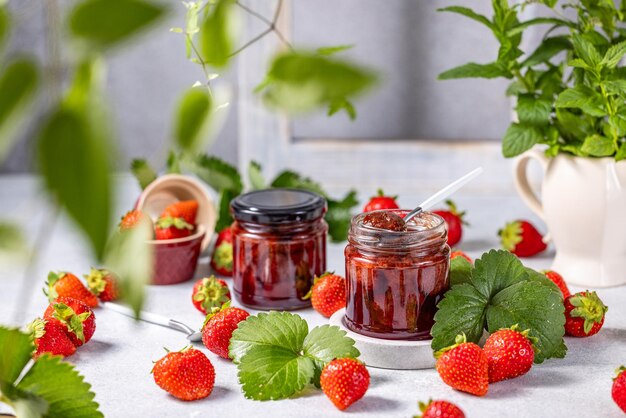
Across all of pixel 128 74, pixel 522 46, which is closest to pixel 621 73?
pixel 522 46

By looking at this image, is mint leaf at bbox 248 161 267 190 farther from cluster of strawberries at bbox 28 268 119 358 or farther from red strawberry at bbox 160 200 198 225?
cluster of strawberries at bbox 28 268 119 358

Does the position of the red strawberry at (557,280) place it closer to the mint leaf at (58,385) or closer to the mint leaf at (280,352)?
the mint leaf at (280,352)

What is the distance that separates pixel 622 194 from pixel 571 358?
0.89 ft

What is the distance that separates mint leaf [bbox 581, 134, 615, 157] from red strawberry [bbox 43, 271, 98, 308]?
2.27 feet

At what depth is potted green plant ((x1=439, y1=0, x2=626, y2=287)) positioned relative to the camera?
3.59ft

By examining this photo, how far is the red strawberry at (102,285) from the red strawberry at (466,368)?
1.64 ft

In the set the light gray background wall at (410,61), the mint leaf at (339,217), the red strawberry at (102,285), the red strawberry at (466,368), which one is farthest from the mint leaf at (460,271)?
the light gray background wall at (410,61)

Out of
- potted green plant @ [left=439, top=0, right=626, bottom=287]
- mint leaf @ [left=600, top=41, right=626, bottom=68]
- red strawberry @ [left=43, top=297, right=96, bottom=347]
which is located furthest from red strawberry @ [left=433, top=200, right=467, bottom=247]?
red strawberry @ [left=43, top=297, right=96, bottom=347]

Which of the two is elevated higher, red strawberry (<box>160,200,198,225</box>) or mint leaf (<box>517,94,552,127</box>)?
mint leaf (<box>517,94,552,127</box>)

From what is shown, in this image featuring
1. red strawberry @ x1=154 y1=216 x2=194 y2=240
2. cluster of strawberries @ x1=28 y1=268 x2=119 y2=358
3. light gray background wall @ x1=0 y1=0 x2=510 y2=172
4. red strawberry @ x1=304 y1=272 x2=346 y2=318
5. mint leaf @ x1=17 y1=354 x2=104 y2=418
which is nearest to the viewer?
mint leaf @ x1=17 y1=354 x2=104 y2=418

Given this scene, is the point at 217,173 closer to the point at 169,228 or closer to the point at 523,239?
the point at 169,228

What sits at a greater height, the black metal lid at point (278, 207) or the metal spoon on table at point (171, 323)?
the black metal lid at point (278, 207)

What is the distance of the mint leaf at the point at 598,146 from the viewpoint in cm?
109

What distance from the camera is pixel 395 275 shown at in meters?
0.91
